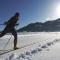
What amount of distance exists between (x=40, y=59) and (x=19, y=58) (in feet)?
2.31

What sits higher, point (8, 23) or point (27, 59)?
point (8, 23)

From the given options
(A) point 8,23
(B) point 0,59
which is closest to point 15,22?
(A) point 8,23

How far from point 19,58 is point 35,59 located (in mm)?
534

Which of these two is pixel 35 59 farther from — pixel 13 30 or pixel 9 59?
pixel 13 30

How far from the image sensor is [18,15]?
385 inches

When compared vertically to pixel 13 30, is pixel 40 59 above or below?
below

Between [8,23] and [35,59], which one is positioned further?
[8,23]

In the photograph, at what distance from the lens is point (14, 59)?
6566 mm

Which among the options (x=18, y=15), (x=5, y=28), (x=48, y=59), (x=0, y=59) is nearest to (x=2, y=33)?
(x=5, y=28)

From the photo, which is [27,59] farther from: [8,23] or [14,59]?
[8,23]

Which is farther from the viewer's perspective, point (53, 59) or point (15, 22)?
point (15, 22)

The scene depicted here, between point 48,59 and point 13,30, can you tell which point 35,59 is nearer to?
point 48,59

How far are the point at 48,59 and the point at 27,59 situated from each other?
2.32ft

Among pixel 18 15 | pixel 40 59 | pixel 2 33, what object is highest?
pixel 18 15
